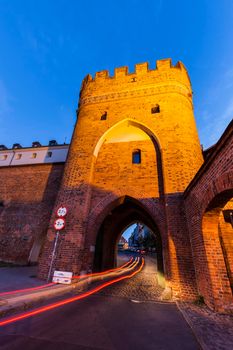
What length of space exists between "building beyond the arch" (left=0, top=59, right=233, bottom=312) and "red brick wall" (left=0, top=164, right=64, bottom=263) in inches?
2.8

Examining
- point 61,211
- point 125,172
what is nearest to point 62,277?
point 61,211

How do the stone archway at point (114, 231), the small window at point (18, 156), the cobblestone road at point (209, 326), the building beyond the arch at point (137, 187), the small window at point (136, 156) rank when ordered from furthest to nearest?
the small window at point (18, 156) < the stone archway at point (114, 231) < the small window at point (136, 156) < the building beyond the arch at point (137, 187) < the cobblestone road at point (209, 326)

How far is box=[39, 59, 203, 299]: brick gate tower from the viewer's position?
6699 mm

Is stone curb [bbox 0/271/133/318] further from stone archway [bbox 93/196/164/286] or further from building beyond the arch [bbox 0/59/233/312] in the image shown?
stone archway [bbox 93/196/164/286]

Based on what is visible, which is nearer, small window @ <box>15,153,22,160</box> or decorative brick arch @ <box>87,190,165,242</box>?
decorative brick arch @ <box>87,190,165,242</box>

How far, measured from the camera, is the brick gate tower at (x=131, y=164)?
6699mm

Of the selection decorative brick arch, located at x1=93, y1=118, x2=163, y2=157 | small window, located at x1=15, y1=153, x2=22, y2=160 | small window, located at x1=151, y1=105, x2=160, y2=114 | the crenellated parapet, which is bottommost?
decorative brick arch, located at x1=93, y1=118, x2=163, y2=157

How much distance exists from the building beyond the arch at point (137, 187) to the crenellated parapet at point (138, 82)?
0.07 metres

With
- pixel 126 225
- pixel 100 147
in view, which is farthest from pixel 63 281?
pixel 126 225

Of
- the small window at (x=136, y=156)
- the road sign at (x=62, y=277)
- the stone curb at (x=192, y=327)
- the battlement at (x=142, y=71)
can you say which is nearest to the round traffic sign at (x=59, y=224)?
the road sign at (x=62, y=277)

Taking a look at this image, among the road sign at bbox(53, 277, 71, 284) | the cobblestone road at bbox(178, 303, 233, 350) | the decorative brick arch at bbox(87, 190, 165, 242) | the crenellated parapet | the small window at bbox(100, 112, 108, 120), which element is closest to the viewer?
the cobblestone road at bbox(178, 303, 233, 350)

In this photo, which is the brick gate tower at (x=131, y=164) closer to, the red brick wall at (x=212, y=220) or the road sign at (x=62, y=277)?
the road sign at (x=62, y=277)

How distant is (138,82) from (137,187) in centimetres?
726

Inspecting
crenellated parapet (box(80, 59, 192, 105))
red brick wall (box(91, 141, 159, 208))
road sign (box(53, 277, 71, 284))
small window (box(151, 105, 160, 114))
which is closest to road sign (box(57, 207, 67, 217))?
red brick wall (box(91, 141, 159, 208))
